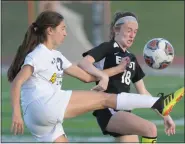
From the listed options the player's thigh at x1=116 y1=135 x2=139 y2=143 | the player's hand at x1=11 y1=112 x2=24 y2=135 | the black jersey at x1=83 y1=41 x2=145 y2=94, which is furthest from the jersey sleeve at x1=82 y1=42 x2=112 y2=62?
the player's hand at x1=11 y1=112 x2=24 y2=135

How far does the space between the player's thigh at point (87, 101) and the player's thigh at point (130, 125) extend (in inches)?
13.2

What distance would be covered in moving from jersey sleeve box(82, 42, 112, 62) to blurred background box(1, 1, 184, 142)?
2.89 meters

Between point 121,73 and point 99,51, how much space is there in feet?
0.99

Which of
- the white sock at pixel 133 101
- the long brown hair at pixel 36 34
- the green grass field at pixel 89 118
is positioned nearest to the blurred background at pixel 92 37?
the green grass field at pixel 89 118

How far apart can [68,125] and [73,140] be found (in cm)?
139

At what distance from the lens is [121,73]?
5953 mm

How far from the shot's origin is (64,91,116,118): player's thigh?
5.35 meters

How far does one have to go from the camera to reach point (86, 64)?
18.8ft

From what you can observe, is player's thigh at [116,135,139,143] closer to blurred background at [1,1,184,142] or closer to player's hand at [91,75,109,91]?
player's hand at [91,75,109,91]

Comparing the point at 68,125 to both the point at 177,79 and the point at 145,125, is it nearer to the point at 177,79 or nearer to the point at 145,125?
the point at 145,125

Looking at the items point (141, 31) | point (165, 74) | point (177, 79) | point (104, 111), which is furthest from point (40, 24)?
point (141, 31)

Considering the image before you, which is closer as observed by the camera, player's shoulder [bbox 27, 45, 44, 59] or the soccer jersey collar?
player's shoulder [bbox 27, 45, 44, 59]

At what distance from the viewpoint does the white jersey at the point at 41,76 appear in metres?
5.33

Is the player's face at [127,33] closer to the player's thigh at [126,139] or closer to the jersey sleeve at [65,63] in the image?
the jersey sleeve at [65,63]
